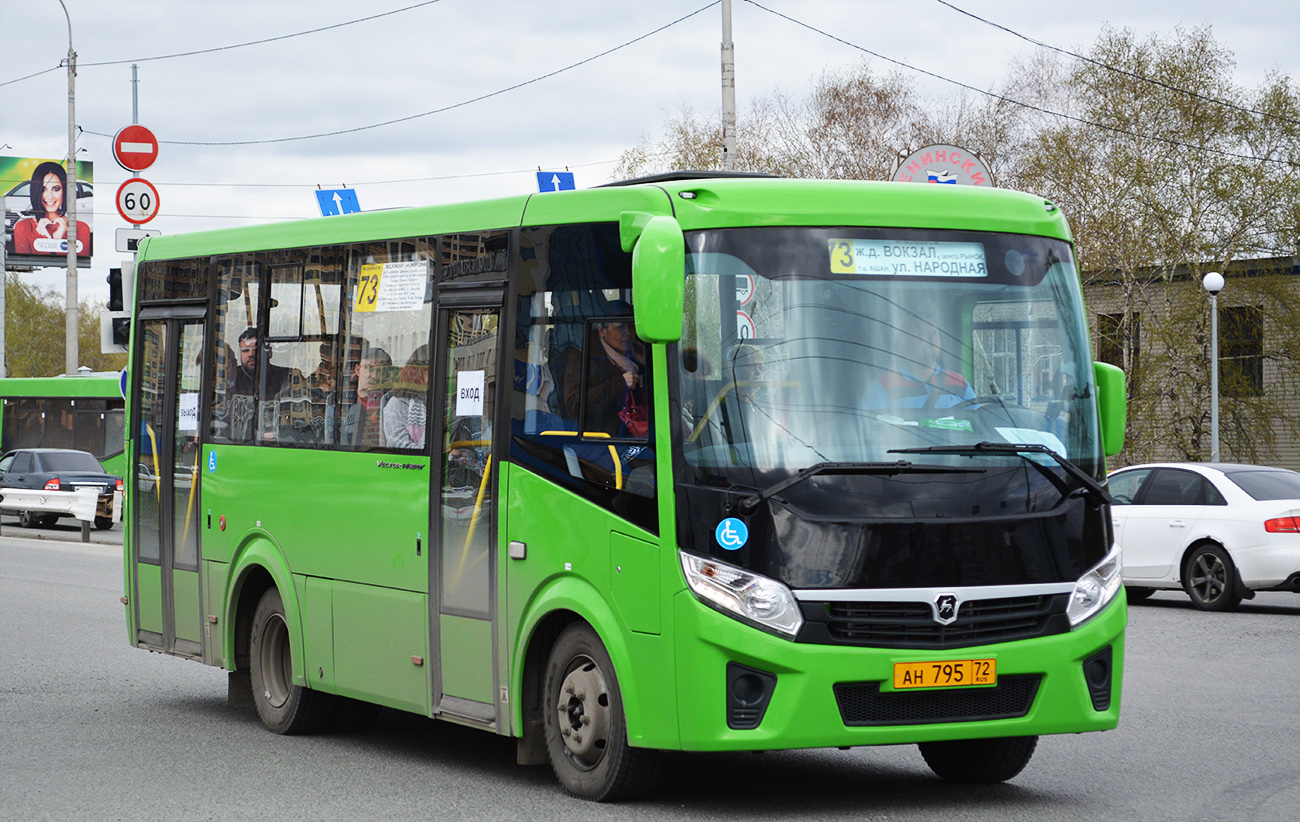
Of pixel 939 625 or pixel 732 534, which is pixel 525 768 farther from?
pixel 939 625

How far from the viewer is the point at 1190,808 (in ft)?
25.1

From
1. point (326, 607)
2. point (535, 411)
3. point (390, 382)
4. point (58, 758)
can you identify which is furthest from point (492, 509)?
point (58, 758)

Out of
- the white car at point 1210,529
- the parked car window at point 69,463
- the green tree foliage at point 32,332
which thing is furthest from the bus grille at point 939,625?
the green tree foliage at point 32,332

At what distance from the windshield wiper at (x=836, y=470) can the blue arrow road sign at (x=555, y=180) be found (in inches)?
103

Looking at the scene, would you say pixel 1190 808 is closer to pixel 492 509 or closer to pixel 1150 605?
pixel 492 509

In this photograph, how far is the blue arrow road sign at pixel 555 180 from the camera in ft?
30.3

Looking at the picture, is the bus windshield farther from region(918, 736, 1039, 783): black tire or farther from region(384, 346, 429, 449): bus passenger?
region(384, 346, 429, 449): bus passenger

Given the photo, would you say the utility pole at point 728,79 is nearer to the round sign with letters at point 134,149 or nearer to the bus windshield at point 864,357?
the round sign with letters at point 134,149

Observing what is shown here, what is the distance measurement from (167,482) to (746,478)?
579 cm

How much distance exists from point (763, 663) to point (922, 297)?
1.72 metres

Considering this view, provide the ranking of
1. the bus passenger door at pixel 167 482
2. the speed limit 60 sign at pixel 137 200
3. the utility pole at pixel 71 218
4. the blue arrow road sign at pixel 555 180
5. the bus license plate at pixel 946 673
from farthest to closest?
the utility pole at pixel 71 218 < the speed limit 60 sign at pixel 137 200 < the bus passenger door at pixel 167 482 < the blue arrow road sign at pixel 555 180 < the bus license plate at pixel 946 673

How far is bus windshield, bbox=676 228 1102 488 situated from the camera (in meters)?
7.23

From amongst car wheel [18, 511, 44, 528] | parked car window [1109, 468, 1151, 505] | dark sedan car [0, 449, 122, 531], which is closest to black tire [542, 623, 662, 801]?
parked car window [1109, 468, 1151, 505]

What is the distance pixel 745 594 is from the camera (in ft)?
23.1
